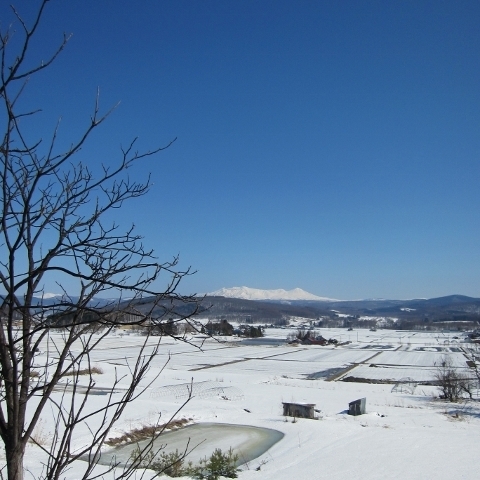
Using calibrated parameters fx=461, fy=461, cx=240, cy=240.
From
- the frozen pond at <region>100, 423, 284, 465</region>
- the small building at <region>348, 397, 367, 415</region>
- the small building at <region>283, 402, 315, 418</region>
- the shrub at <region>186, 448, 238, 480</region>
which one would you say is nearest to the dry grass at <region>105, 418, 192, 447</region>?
the frozen pond at <region>100, 423, 284, 465</region>

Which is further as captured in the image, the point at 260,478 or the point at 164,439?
the point at 164,439

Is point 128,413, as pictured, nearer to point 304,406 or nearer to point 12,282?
point 304,406

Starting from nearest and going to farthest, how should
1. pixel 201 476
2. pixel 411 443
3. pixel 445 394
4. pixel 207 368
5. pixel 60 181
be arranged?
pixel 60 181
pixel 201 476
pixel 411 443
pixel 445 394
pixel 207 368

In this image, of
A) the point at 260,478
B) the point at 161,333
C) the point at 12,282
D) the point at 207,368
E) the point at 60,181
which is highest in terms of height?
the point at 60,181

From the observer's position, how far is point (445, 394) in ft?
88.7

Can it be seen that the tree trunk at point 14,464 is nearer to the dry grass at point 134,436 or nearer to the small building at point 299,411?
the dry grass at point 134,436

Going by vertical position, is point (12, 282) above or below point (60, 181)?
below

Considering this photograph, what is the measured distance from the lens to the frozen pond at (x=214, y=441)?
1127 cm

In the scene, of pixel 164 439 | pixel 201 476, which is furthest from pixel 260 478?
pixel 164 439

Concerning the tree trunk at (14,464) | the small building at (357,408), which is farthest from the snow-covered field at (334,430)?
the tree trunk at (14,464)

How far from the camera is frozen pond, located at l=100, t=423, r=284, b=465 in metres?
11.3

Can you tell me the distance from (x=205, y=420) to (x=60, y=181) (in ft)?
47.3

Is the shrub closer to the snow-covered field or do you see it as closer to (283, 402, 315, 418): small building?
the snow-covered field

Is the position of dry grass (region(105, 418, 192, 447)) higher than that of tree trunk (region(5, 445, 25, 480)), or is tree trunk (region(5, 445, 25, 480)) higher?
tree trunk (region(5, 445, 25, 480))
